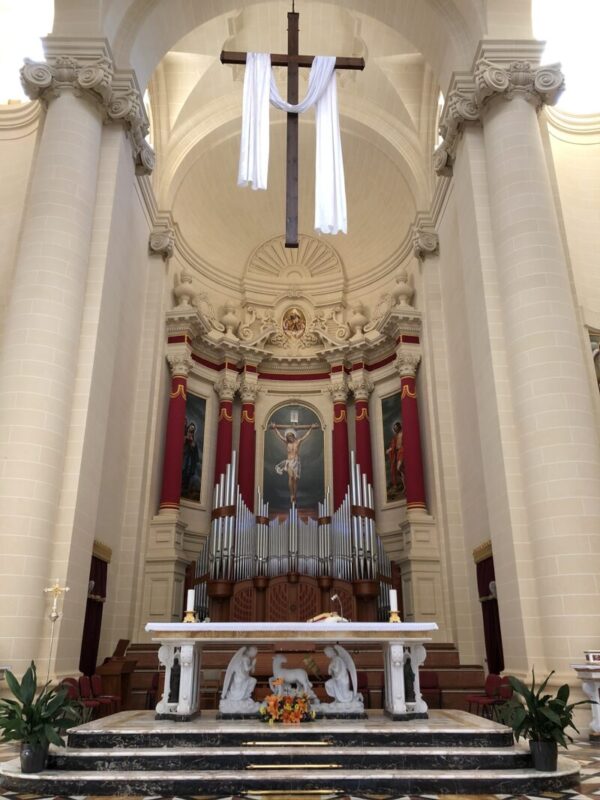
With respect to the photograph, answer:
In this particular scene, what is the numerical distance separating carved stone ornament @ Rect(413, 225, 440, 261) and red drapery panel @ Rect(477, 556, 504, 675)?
602cm

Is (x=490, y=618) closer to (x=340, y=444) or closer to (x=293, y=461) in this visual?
(x=340, y=444)

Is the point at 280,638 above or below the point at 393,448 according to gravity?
below

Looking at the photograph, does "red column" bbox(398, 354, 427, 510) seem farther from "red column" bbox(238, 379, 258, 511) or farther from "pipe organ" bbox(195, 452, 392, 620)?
"red column" bbox(238, 379, 258, 511)

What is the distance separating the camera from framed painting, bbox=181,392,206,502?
43.2 feet

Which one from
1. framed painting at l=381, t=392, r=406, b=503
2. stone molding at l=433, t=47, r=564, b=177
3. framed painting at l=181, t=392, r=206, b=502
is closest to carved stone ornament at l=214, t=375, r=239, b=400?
framed painting at l=181, t=392, r=206, b=502

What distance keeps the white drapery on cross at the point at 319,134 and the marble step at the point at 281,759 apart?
6.04 metres

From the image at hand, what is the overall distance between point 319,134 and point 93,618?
7.51 metres

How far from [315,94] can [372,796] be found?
844cm

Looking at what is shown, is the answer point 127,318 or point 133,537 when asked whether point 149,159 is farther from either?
point 133,537

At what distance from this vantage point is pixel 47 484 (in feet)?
24.2

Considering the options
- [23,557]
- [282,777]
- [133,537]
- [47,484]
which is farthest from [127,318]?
[282,777]

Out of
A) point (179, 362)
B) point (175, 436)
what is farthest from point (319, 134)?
point (175, 436)

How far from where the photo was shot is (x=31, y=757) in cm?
458

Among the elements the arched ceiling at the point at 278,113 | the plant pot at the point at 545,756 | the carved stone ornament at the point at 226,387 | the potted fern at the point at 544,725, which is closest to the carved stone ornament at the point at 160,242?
the arched ceiling at the point at 278,113
